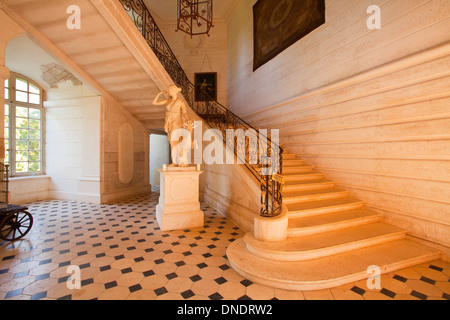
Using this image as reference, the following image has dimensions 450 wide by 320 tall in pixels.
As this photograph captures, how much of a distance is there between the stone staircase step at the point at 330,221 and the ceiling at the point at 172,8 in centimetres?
934

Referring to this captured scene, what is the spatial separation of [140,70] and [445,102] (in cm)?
617

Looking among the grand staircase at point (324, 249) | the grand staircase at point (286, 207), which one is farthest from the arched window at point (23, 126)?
the grand staircase at point (324, 249)

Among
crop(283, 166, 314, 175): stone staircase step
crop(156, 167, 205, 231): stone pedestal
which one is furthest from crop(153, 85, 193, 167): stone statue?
crop(283, 166, 314, 175): stone staircase step

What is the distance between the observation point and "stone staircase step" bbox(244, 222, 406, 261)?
2881 millimetres

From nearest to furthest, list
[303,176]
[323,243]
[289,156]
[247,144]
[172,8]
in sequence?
[323,243], [303,176], [289,156], [247,144], [172,8]

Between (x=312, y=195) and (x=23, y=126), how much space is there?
8.97 m

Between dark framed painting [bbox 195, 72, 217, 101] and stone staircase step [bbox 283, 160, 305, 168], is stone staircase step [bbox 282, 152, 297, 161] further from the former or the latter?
dark framed painting [bbox 195, 72, 217, 101]

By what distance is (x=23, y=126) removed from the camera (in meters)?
6.96

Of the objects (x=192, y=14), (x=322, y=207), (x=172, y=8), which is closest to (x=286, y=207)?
(x=322, y=207)

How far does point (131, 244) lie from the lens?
12.3 feet

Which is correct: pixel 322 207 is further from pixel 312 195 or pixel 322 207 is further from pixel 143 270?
pixel 143 270

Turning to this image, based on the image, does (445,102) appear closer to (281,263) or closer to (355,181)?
(355,181)

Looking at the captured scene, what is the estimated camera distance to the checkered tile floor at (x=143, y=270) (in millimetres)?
2404
